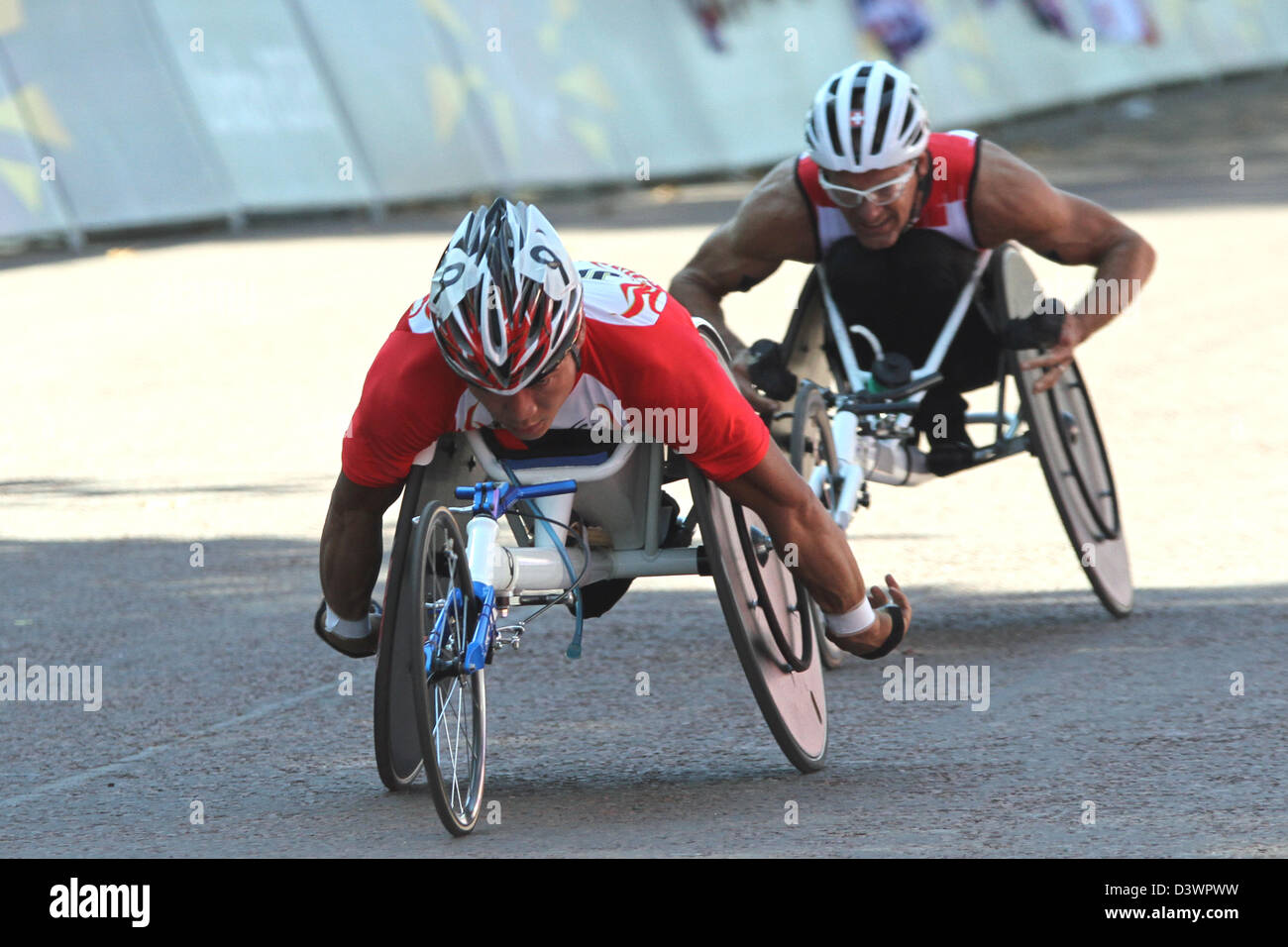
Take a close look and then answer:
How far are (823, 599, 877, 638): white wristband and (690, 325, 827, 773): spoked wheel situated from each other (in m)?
0.12

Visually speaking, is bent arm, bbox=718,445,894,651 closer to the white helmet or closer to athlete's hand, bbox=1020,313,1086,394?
the white helmet

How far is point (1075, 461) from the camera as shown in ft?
24.8

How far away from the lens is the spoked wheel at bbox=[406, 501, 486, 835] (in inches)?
182

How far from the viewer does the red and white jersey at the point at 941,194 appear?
6.99 metres

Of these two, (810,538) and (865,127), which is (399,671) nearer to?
(810,538)

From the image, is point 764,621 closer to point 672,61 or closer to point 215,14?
point 215,14

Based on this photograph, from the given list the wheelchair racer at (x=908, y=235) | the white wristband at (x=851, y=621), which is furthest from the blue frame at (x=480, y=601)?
the wheelchair racer at (x=908, y=235)

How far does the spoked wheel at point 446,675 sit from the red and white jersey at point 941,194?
2.55 m

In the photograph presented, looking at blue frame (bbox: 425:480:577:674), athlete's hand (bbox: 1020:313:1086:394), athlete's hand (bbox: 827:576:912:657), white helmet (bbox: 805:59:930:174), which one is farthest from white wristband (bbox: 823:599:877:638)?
athlete's hand (bbox: 1020:313:1086:394)

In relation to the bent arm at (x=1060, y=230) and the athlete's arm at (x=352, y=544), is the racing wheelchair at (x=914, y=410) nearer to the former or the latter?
the bent arm at (x=1060, y=230)

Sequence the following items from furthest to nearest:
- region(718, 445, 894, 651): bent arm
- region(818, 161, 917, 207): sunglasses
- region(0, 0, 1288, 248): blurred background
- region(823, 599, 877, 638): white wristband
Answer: region(0, 0, 1288, 248): blurred background, region(818, 161, 917, 207): sunglasses, region(823, 599, 877, 638): white wristband, region(718, 445, 894, 651): bent arm

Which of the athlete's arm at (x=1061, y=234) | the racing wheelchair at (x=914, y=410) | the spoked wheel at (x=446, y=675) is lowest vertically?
the spoked wheel at (x=446, y=675)

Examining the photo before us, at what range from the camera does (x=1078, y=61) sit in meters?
31.3
